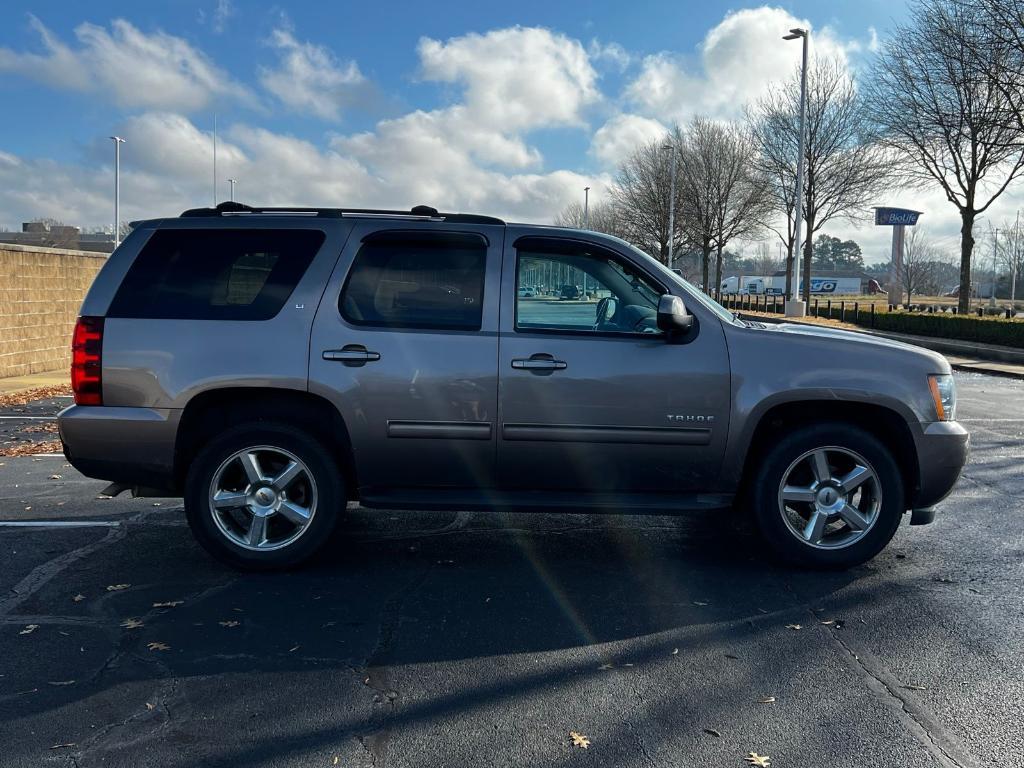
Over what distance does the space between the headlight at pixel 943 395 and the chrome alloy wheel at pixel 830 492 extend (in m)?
0.51

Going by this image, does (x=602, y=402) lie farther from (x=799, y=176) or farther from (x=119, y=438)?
(x=799, y=176)

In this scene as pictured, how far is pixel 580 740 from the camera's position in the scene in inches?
124

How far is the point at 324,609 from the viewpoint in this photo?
4.44 metres

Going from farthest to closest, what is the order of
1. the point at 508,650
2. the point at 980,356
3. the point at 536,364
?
the point at 980,356 → the point at 536,364 → the point at 508,650

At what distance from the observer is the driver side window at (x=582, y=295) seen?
491 centimetres

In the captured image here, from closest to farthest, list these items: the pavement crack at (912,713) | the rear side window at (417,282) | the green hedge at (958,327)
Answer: the pavement crack at (912,713)
the rear side window at (417,282)
the green hedge at (958,327)

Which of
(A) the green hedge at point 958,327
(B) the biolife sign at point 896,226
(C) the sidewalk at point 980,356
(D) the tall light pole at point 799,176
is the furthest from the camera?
(B) the biolife sign at point 896,226

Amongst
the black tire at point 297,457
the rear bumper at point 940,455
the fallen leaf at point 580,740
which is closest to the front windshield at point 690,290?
the rear bumper at point 940,455

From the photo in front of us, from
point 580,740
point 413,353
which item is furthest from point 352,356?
point 580,740

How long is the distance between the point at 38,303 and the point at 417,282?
1292 cm

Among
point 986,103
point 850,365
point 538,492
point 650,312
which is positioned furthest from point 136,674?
point 986,103

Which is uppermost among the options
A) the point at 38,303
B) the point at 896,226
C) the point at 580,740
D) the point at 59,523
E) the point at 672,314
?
the point at 896,226

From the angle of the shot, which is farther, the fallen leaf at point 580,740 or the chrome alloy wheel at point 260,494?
the chrome alloy wheel at point 260,494

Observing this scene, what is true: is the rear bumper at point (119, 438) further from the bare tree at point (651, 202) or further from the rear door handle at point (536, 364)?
the bare tree at point (651, 202)
